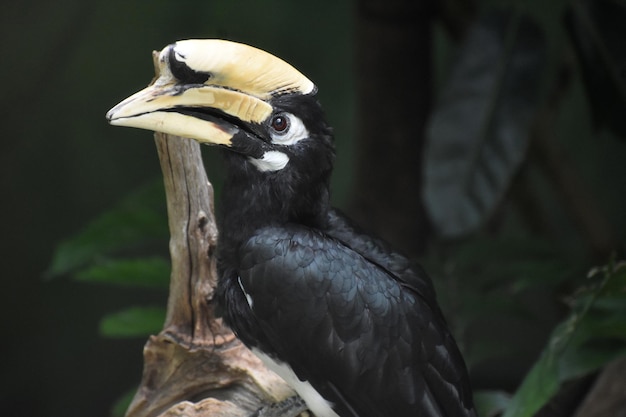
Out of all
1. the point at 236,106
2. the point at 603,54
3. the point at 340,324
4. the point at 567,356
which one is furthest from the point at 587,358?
the point at 236,106

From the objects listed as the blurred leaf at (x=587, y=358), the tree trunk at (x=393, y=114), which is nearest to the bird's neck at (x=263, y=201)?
the blurred leaf at (x=587, y=358)

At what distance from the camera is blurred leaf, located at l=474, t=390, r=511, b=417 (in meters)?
1.90

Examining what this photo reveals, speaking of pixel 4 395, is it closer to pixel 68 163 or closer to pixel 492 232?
pixel 68 163

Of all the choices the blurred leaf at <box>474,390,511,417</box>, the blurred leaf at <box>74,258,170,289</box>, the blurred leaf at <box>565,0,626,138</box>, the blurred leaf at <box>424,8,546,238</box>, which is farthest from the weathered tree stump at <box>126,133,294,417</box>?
the blurred leaf at <box>565,0,626,138</box>

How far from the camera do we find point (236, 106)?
131 cm

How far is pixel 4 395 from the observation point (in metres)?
3.31

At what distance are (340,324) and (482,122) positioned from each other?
0.97 m

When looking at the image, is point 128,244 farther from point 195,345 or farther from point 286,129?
point 286,129

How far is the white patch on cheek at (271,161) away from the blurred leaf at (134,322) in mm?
789

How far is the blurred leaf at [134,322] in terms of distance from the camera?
2018 mm

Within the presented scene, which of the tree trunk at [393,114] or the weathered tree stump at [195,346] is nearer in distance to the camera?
the weathered tree stump at [195,346]

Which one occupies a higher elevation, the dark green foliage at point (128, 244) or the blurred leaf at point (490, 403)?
the dark green foliage at point (128, 244)

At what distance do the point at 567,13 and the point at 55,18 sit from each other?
190cm

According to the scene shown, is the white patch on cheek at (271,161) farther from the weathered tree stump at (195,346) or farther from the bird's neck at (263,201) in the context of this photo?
the weathered tree stump at (195,346)
